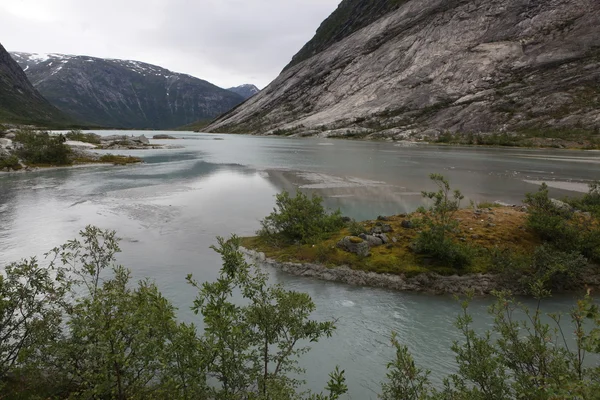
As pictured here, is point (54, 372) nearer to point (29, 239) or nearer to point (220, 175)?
point (29, 239)

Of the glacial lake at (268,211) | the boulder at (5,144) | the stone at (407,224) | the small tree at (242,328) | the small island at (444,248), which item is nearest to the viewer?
the small tree at (242,328)

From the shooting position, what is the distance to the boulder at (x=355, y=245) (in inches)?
772

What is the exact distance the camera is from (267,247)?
22047 mm

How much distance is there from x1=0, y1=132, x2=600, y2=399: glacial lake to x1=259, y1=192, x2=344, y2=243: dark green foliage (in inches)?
120

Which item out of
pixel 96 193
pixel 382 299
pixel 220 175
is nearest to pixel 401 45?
pixel 220 175

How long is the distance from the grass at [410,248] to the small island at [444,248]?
53mm

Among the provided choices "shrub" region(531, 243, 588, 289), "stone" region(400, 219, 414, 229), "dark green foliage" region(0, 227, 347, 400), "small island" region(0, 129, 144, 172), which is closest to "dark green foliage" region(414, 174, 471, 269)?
"stone" region(400, 219, 414, 229)

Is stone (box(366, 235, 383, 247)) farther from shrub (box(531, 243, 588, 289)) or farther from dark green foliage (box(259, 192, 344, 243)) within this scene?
shrub (box(531, 243, 588, 289))

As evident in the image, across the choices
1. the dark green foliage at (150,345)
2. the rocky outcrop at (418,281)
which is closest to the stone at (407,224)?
the rocky outcrop at (418,281)

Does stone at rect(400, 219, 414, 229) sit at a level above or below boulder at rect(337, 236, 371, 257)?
above

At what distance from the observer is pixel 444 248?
1839cm

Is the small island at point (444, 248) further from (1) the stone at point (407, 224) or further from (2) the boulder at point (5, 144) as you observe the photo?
(2) the boulder at point (5, 144)

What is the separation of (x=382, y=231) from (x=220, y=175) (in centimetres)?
3525

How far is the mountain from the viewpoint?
120 meters
